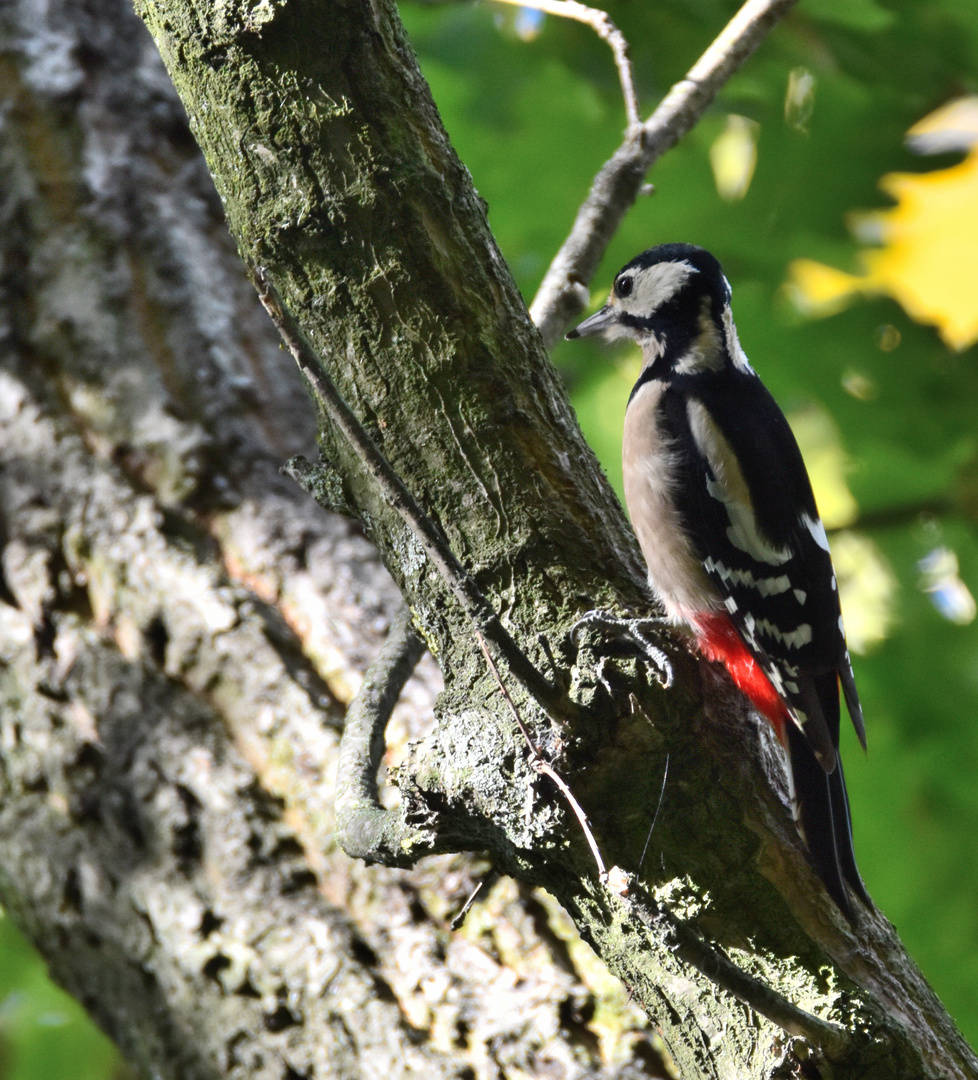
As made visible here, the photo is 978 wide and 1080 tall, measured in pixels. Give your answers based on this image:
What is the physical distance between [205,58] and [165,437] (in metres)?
1.07

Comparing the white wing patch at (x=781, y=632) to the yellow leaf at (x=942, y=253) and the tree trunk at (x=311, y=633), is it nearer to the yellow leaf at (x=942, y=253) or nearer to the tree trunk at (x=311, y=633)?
the tree trunk at (x=311, y=633)

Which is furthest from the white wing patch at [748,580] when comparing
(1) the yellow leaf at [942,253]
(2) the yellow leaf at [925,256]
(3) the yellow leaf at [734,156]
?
(1) the yellow leaf at [942,253]

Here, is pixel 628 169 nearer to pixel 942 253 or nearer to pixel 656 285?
pixel 656 285

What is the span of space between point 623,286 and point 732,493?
0.61 metres

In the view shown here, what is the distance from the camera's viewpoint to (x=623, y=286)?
7.88 feet

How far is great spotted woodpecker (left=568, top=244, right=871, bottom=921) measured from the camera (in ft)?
5.75

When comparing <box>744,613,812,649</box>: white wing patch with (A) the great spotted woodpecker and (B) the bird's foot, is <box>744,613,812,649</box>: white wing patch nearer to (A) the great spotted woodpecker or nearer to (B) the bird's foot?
(A) the great spotted woodpecker

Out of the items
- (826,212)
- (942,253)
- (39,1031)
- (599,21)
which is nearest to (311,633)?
(599,21)

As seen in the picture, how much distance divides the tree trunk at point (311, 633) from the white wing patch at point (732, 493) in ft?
1.94

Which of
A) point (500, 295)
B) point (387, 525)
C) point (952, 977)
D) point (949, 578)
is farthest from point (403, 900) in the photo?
point (949, 578)

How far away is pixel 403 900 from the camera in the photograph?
5.78 ft

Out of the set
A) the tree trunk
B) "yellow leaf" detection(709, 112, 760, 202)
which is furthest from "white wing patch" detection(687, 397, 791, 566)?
"yellow leaf" detection(709, 112, 760, 202)

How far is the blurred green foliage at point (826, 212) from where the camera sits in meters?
2.68

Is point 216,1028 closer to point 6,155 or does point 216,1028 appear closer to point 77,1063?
point 77,1063
